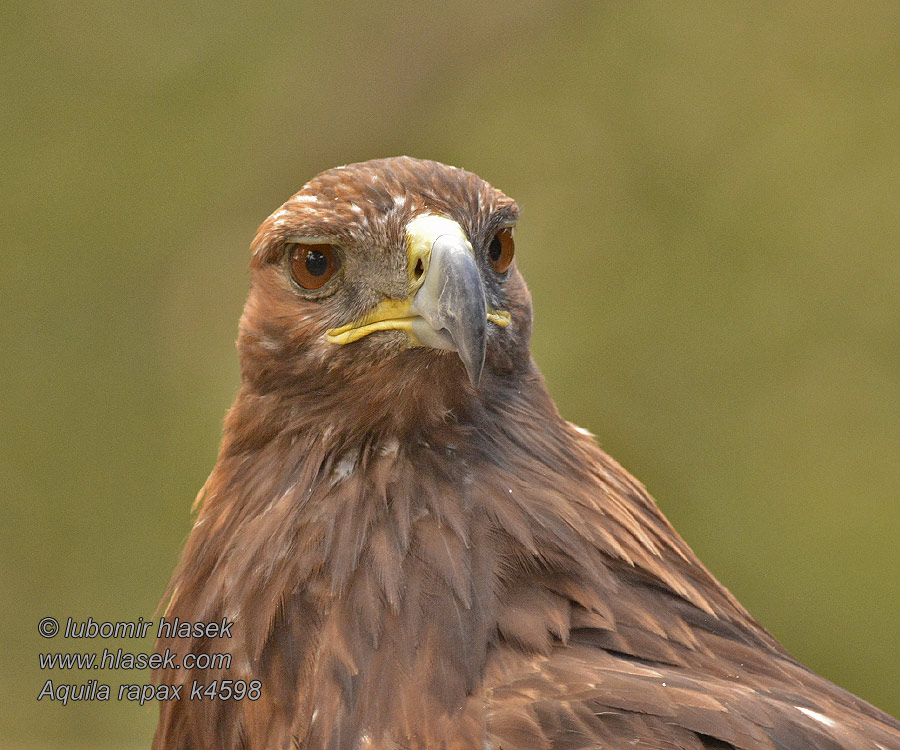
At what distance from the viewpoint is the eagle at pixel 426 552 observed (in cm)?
224

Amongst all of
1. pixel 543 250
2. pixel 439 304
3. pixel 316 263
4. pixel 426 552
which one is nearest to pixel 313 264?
pixel 316 263

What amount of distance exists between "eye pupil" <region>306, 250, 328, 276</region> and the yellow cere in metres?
0.15

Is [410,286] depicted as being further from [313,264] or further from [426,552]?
[426,552]

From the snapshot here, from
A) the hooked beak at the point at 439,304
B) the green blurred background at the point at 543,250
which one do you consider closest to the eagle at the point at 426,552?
the hooked beak at the point at 439,304

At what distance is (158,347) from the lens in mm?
8219

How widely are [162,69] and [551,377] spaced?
3770 mm

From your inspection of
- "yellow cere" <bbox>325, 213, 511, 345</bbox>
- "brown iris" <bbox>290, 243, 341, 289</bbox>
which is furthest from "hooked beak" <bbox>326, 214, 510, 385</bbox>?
"brown iris" <bbox>290, 243, 341, 289</bbox>

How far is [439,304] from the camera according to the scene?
230 centimetres

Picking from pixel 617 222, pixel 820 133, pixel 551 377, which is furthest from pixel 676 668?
pixel 820 133

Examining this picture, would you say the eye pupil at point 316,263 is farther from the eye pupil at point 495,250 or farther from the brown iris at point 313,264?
the eye pupil at point 495,250

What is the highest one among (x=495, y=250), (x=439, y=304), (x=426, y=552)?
(x=495, y=250)

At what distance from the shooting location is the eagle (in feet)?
Answer: 7.36

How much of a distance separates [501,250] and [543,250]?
5.04 meters

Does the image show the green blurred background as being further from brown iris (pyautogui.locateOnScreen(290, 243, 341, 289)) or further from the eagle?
brown iris (pyautogui.locateOnScreen(290, 243, 341, 289))
